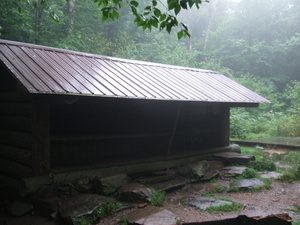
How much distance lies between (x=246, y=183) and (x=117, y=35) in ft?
60.1

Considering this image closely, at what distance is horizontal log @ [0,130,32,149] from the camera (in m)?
6.13

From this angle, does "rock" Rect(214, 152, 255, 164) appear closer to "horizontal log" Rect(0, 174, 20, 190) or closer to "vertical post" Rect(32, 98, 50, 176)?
"vertical post" Rect(32, 98, 50, 176)

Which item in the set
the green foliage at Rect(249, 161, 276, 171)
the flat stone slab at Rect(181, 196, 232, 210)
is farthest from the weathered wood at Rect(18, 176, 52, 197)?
the green foliage at Rect(249, 161, 276, 171)

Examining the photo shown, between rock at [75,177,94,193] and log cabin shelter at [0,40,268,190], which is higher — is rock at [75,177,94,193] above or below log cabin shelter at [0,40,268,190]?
below

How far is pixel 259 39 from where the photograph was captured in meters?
32.2

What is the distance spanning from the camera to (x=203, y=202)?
6.29m

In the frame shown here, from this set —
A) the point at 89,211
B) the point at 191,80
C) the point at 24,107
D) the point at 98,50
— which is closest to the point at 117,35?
the point at 98,50

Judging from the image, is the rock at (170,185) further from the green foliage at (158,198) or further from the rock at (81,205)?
the rock at (81,205)

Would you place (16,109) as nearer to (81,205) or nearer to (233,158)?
(81,205)

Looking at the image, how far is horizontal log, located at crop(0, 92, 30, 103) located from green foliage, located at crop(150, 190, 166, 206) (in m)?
3.32

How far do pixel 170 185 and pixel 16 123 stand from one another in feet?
12.5

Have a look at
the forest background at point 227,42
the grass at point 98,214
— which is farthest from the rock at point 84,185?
the forest background at point 227,42

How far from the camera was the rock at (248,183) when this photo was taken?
24.3 ft

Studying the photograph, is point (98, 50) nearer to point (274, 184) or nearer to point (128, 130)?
point (128, 130)
